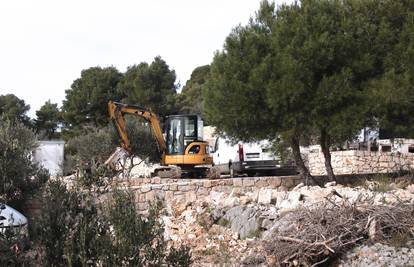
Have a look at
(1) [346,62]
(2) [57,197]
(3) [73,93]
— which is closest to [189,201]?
(1) [346,62]

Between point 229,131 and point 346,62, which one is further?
point 229,131

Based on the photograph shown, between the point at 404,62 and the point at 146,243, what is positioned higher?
the point at 404,62

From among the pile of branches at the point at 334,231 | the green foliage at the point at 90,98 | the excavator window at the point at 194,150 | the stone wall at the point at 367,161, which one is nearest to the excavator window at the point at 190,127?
the excavator window at the point at 194,150

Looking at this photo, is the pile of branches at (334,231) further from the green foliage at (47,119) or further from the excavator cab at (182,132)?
the green foliage at (47,119)

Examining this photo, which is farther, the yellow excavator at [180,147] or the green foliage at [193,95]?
the green foliage at [193,95]

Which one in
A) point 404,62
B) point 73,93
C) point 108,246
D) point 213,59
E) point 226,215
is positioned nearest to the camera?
point 108,246

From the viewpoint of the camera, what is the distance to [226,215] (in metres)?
12.4

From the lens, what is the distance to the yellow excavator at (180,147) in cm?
2042

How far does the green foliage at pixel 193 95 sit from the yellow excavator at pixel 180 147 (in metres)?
21.4

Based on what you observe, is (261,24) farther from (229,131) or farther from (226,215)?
(226,215)

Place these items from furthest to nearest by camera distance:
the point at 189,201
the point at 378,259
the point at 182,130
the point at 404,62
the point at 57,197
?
1. the point at 182,130
2. the point at 404,62
3. the point at 189,201
4. the point at 378,259
5. the point at 57,197

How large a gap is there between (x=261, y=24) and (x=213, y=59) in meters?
1.94

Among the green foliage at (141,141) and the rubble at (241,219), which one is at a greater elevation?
the green foliage at (141,141)

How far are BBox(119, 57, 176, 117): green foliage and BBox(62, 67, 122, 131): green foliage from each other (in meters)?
1.32
